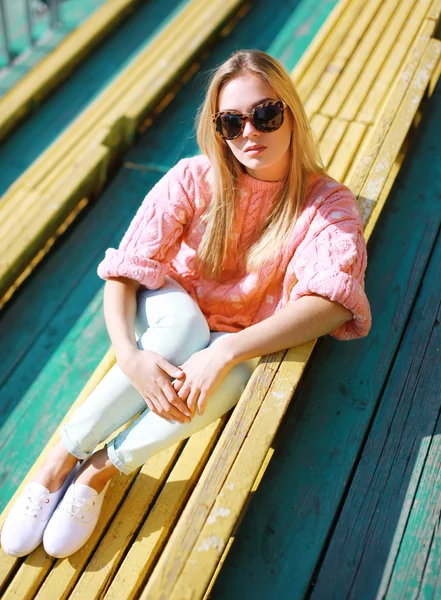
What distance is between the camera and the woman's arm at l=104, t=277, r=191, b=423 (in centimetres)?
180

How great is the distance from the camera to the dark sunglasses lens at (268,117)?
183 cm

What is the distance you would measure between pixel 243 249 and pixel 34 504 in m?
0.95

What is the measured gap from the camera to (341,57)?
3400 mm

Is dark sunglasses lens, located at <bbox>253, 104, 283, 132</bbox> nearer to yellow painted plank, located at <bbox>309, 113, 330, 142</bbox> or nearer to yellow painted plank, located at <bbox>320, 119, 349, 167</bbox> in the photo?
yellow painted plank, located at <bbox>320, 119, 349, 167</bbox>

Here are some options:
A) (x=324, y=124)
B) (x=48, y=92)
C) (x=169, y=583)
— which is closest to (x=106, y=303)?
(x=169, y=583)

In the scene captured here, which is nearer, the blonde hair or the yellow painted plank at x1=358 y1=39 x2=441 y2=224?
the blonde hair

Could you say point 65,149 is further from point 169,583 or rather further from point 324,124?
point 169,583

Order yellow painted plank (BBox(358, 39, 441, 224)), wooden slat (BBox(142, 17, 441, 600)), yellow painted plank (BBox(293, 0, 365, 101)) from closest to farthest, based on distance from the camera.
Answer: wooden slat (BBox(142, 17, 441, 600)), yellow painted plank (BBox(358, 39, 441, 224)), yellow painted plank (BBox(293, 0, 365, 101))

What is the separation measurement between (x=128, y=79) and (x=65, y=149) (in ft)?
2.12

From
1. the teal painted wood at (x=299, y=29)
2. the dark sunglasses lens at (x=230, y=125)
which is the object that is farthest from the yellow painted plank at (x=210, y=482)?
the teal painted wood at (x=299, y=29)

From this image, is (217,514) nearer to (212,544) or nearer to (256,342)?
(212,544)

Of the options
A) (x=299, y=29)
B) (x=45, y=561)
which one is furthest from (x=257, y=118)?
(x=299, y=29)

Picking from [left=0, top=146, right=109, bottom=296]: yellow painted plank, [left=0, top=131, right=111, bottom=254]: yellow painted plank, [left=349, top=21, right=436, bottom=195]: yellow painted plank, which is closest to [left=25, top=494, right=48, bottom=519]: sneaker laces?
[left=0, top=146, right=109, bottom=296]: yellow painted plank

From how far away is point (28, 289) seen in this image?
2795 millimetres
